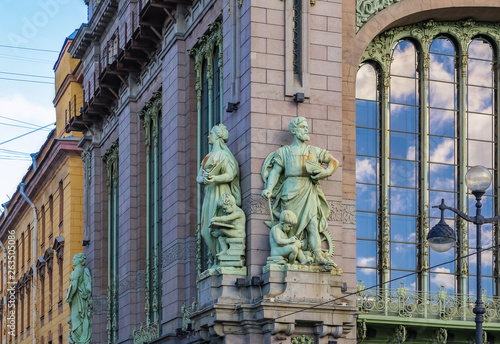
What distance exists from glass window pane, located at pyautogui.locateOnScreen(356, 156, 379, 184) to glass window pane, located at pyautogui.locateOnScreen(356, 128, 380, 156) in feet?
0.60

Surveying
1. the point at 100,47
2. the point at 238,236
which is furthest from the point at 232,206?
the point at 100,47

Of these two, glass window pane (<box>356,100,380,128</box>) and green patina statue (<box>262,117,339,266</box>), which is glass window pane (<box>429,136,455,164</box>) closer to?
glass window pane (<box>356,100,380,128</box>)

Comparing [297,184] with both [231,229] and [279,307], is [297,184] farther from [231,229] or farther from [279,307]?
[279,307]

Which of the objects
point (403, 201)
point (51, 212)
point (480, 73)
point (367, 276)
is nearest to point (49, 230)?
point (51, 212)

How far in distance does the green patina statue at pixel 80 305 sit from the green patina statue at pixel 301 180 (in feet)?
64.6

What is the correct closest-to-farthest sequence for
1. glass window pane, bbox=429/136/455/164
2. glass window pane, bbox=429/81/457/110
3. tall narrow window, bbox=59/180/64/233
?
1. glass window pane, bbox=429/136/455/164
2. glass window pane, bbox=429/81/457/110
3. tall narrow window, bbox=59/180/64/233

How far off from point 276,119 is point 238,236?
2.91m

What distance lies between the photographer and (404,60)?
109ft

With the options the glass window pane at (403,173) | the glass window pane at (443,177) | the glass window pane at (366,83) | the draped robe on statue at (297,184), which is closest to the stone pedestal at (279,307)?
the draped robe on statue at (297,184)

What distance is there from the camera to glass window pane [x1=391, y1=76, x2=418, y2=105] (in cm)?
3303

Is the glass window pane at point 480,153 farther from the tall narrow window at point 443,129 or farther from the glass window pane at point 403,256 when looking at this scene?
the glass window pane at point 403,256

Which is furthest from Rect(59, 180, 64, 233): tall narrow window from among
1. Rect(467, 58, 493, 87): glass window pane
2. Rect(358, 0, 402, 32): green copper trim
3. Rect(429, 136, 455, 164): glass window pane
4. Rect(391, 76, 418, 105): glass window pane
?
Rect(358, 0, 402, 32): green copper trim

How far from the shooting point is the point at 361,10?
105 feet

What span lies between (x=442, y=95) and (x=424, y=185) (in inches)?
99.8
